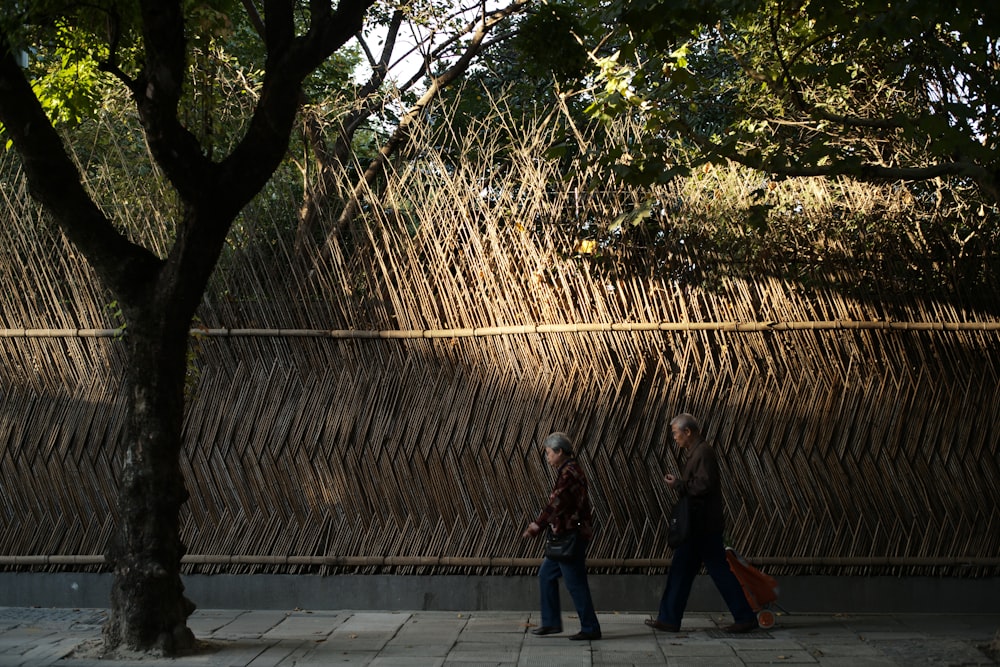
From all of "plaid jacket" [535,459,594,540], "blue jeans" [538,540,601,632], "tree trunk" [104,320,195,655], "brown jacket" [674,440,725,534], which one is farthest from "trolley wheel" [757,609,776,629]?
"tree trunk" [104,320,195,655]

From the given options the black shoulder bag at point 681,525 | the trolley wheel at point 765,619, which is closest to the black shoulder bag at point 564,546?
the black shoulder bag at point 681,525

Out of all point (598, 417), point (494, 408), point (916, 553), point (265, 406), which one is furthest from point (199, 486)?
point (916, 553)

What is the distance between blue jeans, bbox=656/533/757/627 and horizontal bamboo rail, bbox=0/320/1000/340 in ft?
5.19

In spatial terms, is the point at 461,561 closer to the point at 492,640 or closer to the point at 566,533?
the point at 492,640

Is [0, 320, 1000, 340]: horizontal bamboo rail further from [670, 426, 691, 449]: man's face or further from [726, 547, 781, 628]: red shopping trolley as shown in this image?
[726, 547, 781, 628]: red shopping trolley

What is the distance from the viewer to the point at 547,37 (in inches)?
330

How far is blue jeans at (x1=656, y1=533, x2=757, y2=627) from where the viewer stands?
23.1ft

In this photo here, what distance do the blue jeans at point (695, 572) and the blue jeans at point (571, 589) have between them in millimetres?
542

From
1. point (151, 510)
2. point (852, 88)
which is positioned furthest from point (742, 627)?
point (852, 88)

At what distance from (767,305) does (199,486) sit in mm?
4446

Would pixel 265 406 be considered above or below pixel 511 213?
below

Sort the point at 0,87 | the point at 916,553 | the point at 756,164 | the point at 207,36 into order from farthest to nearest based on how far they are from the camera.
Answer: the point at 207,36
the point at 916,553
the point at 756,164
the point at 0,87

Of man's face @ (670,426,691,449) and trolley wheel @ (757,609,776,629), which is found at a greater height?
man's face @ (670,426,691,449)

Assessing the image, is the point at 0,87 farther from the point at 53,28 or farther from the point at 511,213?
the point at 511,213
